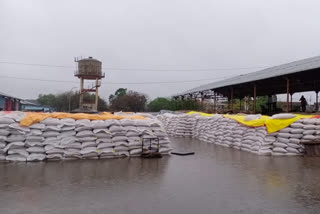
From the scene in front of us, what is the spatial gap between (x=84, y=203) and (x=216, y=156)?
4.98 metres

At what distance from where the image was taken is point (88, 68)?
33438 millimetres

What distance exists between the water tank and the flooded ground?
92.8 ft

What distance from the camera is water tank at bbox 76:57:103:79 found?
110ft

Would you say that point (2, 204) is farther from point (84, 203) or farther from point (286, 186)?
point (286, 186)

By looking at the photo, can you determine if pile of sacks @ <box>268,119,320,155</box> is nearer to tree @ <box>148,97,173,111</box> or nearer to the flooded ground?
the flooded ground

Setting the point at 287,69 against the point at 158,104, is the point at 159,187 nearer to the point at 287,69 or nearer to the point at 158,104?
the point at 287,69

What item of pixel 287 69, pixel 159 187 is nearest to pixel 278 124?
pixel 159 187

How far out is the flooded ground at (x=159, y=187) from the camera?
11.8 feet

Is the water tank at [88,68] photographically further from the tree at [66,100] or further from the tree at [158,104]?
the tree at [66,100]

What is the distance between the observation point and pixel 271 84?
16.4m

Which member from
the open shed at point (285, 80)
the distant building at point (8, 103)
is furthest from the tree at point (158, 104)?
the open shed at point (285, 80)

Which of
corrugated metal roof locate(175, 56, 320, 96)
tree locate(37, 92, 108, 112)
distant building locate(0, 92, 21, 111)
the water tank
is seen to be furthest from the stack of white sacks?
tree locate(37, 92, 108, 112)

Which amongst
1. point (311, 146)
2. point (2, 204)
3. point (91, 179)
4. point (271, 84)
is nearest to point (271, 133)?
point (311, 146)

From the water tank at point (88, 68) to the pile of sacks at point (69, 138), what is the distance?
27557mm
